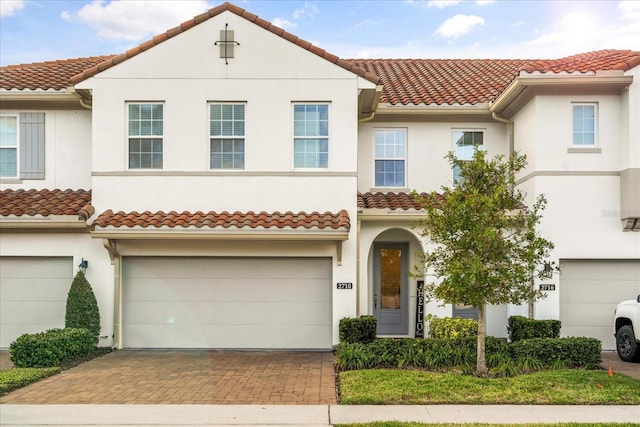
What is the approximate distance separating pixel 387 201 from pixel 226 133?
4198mm

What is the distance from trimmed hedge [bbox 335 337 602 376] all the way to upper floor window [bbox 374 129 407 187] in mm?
5362

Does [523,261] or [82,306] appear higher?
[523,261]

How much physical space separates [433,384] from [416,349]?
67.3 inches

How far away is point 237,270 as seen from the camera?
13.5 m

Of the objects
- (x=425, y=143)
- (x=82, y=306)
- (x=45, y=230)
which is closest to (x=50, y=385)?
(x=82, y=306)

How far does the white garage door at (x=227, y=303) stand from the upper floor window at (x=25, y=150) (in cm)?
354

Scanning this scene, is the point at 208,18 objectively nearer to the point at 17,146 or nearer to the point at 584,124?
the point at 17,146

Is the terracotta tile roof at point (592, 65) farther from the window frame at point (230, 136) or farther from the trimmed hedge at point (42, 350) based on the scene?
the trimmed hedge at point (42, 350)

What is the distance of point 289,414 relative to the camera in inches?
316

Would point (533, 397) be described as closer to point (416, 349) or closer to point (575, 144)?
point (416, 349)

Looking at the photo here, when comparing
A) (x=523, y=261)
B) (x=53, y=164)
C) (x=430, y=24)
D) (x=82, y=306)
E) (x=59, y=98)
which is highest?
(x=430, y=24)

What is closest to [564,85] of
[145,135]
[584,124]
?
[584,124]

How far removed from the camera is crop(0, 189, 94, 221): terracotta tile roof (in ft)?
42.4

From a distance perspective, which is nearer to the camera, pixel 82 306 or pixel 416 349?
pixel 416 349
